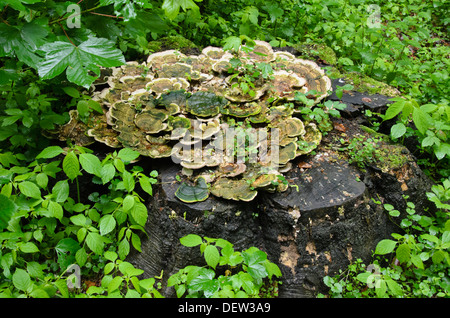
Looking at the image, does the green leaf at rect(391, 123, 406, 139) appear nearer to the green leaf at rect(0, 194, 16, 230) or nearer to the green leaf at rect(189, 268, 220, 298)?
the green leaf at rect(189, 268, 220, 298)

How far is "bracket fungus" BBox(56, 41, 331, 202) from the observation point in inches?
119

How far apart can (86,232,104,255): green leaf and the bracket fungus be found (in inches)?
28.8

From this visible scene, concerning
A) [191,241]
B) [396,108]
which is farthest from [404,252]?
[191,241]

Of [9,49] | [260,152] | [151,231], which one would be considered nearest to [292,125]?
[260,152]

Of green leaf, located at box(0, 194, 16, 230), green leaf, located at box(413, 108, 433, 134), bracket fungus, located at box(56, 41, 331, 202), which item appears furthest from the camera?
green leaf, located at box(413, 108, 433, 134)

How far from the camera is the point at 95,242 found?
2.73 m

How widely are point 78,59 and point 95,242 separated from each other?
4.62 ft

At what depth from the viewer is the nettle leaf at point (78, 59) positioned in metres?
2.33

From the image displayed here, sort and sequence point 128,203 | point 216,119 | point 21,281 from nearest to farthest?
point 21,281
point 128,203
point 216,119

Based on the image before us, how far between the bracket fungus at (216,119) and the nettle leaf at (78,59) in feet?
2.79

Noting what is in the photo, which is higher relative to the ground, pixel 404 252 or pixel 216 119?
pixel 216 119

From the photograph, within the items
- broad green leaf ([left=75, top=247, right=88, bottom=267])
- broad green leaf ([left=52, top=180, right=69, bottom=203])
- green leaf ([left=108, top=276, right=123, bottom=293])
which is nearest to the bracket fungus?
broad green leaf ([left=52, top=180, right=69, bottom=203])

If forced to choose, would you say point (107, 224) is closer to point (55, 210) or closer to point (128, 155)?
point (55, 210)
